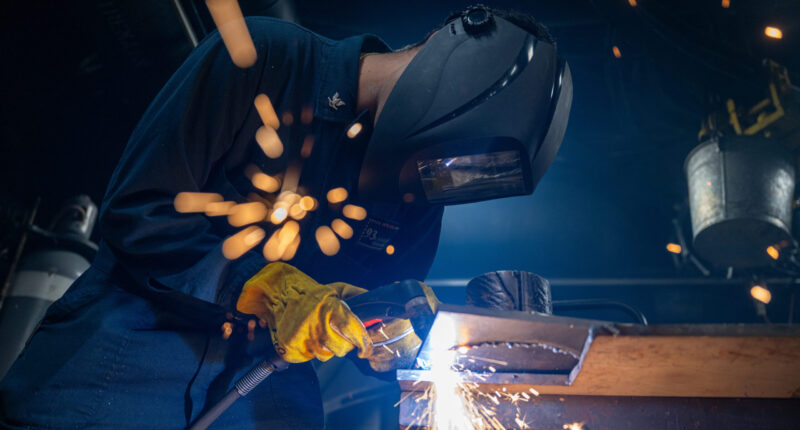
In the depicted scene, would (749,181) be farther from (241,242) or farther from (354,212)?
(241,242)

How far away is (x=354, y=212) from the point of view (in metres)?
1.71

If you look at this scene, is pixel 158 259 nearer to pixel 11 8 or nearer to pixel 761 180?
pixel 11 8

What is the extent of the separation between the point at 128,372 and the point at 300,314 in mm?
420

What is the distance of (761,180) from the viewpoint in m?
2.77

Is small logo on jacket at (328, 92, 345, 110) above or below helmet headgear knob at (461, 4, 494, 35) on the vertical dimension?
below

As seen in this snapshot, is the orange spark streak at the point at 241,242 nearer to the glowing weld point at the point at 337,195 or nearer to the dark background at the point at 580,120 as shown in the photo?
the glowing weld point at the point at 337,195

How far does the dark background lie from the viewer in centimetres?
275

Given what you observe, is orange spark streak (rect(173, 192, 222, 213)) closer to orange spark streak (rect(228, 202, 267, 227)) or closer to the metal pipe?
orange spark streak (rect(228, 202, 267, 227))

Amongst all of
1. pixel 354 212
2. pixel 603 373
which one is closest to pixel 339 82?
pixel 354 212

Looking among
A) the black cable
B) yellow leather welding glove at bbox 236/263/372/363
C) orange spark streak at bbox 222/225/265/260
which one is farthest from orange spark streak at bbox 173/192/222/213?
the black cable

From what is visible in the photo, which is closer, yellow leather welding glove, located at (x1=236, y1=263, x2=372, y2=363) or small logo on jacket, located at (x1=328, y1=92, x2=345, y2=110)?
yellow leather welding glove, located at (x1=236, y1=263, x2=372, y2=363)

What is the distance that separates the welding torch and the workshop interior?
0.99 m

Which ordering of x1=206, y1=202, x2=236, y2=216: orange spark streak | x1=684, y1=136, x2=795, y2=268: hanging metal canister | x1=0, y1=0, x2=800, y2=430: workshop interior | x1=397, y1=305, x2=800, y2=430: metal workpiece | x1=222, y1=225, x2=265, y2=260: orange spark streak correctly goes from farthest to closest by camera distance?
x1=684, y1=136, x2=795, y2=268: hanging metal canister < x1=0, y1=0, x2=800, y2=430: workshop interior < x1=206, y1=202, x2=236, y2=216: orange spark streak < x1=222, y1=225, x2=265, y2=260: orange spark streak < x1=397, y1=305, x2=800, y2=430: metal workpiece

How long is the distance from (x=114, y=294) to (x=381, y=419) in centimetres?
158
